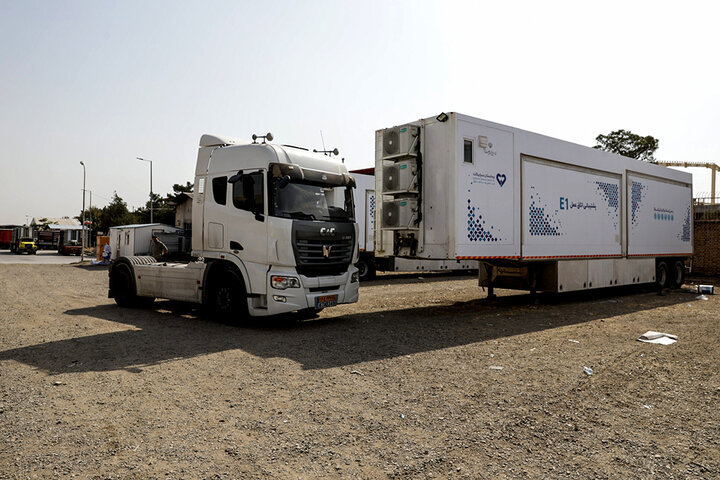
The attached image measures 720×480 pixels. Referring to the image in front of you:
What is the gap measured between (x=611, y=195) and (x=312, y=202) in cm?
856

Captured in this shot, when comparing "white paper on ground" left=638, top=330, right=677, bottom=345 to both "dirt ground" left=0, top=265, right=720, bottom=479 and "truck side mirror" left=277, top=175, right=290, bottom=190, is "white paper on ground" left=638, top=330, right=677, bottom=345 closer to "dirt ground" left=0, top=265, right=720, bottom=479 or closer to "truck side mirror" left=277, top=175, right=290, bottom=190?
"dirt ground" left=0, top=265, right=720, bottom=479

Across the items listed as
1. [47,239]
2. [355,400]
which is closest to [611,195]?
[355,400]

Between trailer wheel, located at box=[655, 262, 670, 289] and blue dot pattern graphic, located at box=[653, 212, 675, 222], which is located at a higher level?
blue dot pattern graphic, located at box=[653, 212, 675, 222]

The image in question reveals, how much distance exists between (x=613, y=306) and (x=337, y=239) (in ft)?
24.8

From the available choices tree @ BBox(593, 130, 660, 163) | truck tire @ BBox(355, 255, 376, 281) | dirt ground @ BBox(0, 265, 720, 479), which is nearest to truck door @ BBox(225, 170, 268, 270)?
dirt ground @ BBox(0, 265, 720, 479)

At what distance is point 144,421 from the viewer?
4.26 m

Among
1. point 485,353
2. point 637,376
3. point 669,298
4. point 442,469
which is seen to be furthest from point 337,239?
point 669,298

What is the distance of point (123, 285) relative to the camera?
11.6 metres

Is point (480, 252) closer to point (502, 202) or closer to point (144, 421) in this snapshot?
point (502, 202)

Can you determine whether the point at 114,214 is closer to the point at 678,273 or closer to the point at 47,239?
the point at 47,239

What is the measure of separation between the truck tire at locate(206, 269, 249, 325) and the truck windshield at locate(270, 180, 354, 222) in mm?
1526

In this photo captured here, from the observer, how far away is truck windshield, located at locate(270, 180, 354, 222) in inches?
334

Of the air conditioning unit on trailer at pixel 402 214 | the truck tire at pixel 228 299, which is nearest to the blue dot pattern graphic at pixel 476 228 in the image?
the air conditioning unit on trailer at pixel 402 214

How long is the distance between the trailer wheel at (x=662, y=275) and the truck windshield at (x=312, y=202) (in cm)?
1128
